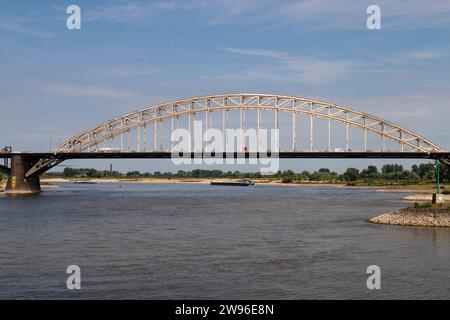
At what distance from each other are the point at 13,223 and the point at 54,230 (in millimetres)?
5889

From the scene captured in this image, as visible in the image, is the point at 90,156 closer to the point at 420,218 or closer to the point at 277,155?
the point at 277,155

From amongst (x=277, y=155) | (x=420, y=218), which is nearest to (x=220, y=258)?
(x=420, y=218)

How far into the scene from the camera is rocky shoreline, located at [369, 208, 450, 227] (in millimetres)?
41875

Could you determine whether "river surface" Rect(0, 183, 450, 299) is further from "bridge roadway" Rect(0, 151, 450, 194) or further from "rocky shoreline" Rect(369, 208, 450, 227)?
"bridge roadway" Rect(0, 151, 450, 194)

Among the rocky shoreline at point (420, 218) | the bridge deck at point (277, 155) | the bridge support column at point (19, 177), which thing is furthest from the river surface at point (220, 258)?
the bridge support column at point (19, 177)

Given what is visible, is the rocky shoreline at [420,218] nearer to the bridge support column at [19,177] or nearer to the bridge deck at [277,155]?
the bridge deck at [277,155]

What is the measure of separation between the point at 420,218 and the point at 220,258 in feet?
61.5

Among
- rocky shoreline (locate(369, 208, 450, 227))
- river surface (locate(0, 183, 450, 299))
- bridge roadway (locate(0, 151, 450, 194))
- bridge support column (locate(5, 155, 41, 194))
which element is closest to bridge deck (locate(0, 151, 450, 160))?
bridge roadway (locate(0, 151, 450, 194))

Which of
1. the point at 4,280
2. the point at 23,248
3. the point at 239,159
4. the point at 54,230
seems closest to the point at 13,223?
the point at 54,230

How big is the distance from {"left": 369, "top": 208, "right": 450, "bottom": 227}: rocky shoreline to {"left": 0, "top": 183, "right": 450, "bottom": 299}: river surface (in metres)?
1.47

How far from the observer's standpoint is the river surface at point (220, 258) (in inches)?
895

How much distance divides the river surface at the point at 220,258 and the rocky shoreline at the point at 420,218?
1472 mm

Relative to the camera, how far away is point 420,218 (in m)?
42.8
